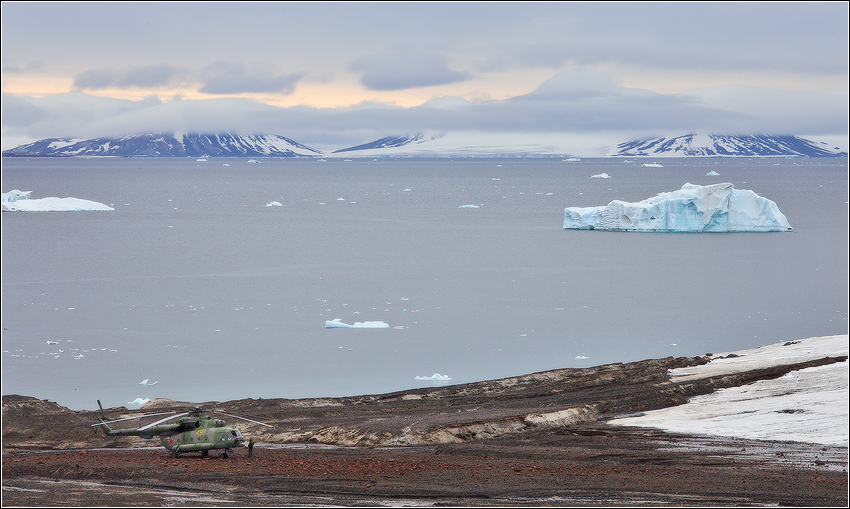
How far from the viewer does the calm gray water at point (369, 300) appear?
3086 centimetres

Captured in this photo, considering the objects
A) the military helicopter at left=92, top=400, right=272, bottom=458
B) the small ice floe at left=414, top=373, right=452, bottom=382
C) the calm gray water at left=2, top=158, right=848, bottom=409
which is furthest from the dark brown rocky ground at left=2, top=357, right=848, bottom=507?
the calm gray water at left=2, top=158, right=848, bottom=409

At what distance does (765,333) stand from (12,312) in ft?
113

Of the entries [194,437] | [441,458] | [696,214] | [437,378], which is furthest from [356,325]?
[696,214]

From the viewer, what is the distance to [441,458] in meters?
18.0

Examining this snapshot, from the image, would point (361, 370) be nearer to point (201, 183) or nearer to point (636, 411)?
point (636, 411)

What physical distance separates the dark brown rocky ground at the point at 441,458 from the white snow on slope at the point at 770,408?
75 centimetres

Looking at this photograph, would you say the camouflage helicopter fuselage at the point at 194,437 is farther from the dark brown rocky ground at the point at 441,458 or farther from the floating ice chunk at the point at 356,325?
the floating ice chunk at the point at 356,325

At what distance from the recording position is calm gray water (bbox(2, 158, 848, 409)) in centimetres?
3086

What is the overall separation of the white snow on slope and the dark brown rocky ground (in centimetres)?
75

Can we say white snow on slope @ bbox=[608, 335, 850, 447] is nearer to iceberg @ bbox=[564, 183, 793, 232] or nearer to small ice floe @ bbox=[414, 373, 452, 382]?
small ice floe @ bbox=[414, 373, 452, 382]

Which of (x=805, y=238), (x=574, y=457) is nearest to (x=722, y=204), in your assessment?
(x=805, y=238)

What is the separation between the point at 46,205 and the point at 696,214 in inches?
2865

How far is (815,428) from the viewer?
66.2 ft

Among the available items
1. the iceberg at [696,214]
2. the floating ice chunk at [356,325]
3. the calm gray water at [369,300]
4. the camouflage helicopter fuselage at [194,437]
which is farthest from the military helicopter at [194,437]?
the iceberg at [696,214]
